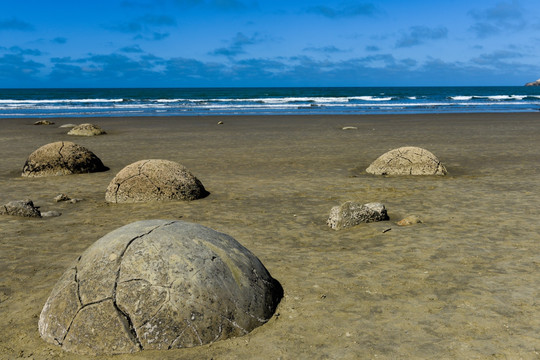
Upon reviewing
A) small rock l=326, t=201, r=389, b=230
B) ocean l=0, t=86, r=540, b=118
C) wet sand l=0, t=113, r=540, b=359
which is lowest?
ocean l=0, t=86, r=540, b=118

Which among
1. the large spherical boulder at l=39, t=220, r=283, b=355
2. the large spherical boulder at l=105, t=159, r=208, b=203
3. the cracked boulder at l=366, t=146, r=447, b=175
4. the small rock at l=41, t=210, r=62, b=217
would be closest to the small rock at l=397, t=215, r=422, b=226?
the large spherical boulder at l=39, t=220, r=283, b=355

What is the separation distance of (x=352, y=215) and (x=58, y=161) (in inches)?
297

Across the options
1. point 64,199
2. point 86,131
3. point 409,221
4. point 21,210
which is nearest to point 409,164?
point 409,221

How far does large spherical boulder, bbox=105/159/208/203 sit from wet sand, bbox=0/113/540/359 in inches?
10.2

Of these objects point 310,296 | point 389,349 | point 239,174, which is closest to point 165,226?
point 310,296

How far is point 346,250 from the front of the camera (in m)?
6.20

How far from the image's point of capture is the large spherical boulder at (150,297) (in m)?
3.80

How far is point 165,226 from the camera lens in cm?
433

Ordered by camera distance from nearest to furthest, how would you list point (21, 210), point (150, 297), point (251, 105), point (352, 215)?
point (150, 297) < point (352, 215) < point (21, 210) < point (251, 105)

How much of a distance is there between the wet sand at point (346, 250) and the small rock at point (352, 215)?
0.38 ft

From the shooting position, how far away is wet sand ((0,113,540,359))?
12.9 ft

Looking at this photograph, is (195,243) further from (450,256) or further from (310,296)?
(450,256)

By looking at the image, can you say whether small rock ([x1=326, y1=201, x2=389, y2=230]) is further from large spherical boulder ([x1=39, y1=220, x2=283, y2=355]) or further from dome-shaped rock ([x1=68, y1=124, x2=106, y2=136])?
dome-shaped rock ([x1=68, y1=124, x2=106, y2=136])

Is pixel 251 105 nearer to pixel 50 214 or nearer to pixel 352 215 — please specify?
pixel 50 214
